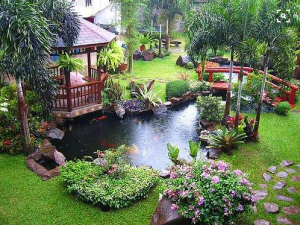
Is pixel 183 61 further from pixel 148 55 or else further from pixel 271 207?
pixel 271 207

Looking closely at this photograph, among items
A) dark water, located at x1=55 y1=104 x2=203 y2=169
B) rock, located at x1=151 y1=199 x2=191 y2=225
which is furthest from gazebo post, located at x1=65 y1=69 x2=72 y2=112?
rock, located at x1=151 y1=199 x2=191 y2=225

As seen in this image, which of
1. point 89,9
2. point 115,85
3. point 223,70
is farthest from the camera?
point 89,9

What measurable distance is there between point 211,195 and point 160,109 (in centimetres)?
864

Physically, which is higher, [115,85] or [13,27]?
[13,27]

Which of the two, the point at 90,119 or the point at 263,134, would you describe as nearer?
the point at 263,134

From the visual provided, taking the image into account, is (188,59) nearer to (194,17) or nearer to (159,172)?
(194,17)

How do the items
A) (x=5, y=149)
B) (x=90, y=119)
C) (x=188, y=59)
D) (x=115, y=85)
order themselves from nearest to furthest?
(x=5, y=149)
(x=90, y=119)
(x=115, y=85)
(x=188, y=59)

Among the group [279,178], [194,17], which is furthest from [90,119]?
[279,178]

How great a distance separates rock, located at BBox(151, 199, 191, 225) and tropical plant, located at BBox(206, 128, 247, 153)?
169 inches

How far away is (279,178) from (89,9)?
62.6 ft

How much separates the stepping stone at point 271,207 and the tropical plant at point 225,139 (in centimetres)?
300

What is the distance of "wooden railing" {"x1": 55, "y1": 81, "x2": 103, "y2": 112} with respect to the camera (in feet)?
43.7

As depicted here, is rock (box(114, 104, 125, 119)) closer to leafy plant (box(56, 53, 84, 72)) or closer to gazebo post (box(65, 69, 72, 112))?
gazebo post (box(65, 69, 72, 112))

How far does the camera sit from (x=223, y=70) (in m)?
17.2
